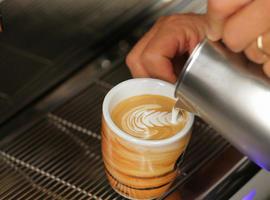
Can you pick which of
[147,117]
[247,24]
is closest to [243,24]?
[247,24]

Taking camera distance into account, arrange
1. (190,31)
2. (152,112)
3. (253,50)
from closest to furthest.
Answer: (253,50), (152,112), (190,31)

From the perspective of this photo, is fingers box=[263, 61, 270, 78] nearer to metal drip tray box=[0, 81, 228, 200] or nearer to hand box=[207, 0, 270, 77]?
hand box=[207, 0, 270, 77]

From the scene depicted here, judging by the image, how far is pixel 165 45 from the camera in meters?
0.64

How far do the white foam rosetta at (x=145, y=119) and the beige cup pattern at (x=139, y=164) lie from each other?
0.02m

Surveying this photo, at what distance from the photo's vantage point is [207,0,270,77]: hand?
43cm

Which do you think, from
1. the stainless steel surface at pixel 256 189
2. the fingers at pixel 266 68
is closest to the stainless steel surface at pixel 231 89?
the fingers at pixel 266 68

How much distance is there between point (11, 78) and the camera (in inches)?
26.9

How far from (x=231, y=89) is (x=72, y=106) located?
12.5 inches

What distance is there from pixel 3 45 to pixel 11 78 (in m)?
0.06

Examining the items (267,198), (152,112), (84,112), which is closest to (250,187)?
(267,198)

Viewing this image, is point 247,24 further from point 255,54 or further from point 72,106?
point 72,106

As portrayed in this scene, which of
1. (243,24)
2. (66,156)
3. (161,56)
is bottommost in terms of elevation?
(66,156)

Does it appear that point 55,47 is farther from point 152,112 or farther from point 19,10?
point 152,112

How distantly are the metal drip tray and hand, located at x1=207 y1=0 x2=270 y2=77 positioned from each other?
211mm
